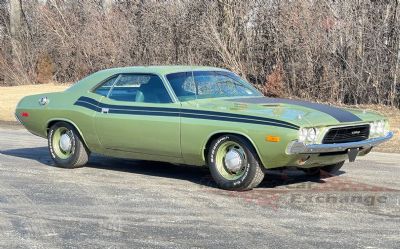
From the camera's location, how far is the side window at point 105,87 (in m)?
9.58

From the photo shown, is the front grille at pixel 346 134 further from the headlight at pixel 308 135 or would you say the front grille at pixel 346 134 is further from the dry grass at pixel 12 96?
the dry grass at pixel 12 96

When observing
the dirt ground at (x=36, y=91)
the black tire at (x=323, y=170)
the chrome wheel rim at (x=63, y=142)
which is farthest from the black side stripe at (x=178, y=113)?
the dirt ground at (x=36, y=91)

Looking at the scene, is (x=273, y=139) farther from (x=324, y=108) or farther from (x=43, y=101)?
(x=43, y=101)

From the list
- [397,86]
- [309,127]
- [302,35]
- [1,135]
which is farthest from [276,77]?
[309,127]

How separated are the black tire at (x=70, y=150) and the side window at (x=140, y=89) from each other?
866 mm

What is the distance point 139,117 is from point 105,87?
1.02 meters

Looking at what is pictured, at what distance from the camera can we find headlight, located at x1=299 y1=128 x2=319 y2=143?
759 centimetres

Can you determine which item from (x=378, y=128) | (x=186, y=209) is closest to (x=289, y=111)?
(x=378, y=128)

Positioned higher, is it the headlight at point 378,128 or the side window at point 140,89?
the side window at point 140,89

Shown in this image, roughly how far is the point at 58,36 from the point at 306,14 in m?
15.0

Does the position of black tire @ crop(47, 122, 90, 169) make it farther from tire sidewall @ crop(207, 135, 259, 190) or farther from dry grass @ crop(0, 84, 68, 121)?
dry grass @ crop(0, 84, 68, 121)

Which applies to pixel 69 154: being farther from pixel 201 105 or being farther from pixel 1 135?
pixel 1 135

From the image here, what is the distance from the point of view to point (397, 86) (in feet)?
62.9

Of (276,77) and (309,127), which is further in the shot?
(276,77)
